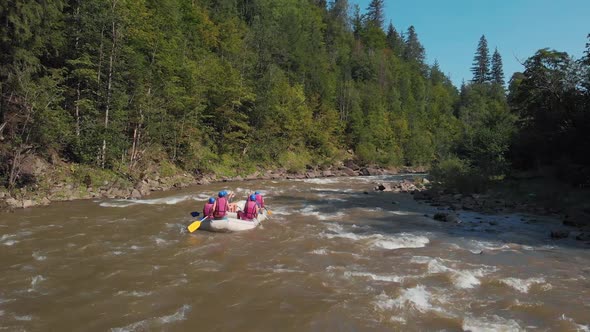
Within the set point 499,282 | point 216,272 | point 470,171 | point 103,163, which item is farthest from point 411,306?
point 470,171

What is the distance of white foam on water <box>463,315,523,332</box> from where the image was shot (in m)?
5.37

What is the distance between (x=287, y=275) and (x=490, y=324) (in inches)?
148

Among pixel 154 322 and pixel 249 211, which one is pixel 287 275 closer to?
pixel 154 322

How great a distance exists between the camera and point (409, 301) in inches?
251

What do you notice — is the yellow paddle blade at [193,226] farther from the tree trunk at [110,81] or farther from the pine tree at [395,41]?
the pine tree at [395,41]

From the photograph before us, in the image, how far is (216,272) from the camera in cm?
786

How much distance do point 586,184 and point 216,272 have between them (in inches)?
705

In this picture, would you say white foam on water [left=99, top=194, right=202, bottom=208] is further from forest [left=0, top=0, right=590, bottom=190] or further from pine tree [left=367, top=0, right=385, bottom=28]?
pine tree [left=367, top=0, right=385, bottom=28]

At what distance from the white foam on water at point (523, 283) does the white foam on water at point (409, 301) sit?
1.87 metres

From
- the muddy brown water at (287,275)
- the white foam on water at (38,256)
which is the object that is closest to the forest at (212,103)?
the muddy brown water at (287,275)

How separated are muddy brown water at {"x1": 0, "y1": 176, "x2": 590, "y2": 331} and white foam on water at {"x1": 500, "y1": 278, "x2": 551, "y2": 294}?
0.14 feet

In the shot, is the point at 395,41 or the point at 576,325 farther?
the point at 395,41

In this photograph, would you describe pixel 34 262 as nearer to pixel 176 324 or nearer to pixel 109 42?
pixel 176 324

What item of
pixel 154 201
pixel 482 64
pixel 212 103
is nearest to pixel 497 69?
pixel 482 64
